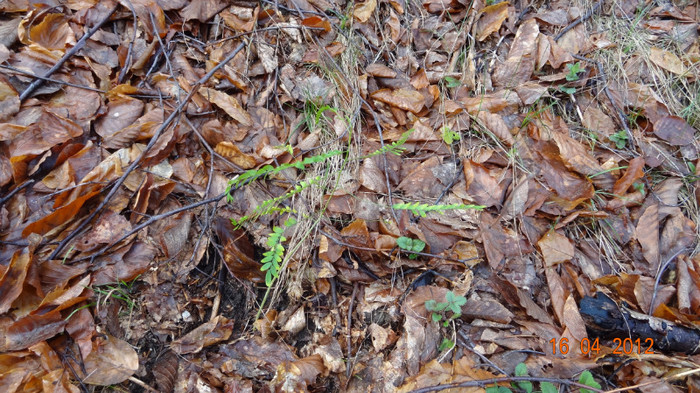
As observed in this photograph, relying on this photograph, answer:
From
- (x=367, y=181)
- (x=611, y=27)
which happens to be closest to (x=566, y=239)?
(x=367, y=181)

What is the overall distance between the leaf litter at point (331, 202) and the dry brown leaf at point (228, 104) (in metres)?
0.01

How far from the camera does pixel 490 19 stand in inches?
94.8

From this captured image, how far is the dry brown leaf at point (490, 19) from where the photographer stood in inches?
93.6

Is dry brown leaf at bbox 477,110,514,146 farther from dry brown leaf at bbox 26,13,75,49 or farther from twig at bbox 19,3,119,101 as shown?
dry brown leaf at bbox 26,13,75,49

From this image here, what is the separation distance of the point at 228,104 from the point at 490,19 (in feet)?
5.47

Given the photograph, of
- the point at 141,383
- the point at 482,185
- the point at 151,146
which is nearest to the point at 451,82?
the point at 482,185

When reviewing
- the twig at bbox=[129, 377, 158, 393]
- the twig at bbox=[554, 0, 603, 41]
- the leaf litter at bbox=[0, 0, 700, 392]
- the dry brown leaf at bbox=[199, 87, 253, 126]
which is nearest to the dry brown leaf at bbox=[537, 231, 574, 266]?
the leaf litter at bbox=[0, 0, 700, 392]

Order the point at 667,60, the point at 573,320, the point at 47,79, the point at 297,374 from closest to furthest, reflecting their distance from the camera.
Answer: the point at 297,374, the point at 573,320, the point at 47,79, the point at 667,60

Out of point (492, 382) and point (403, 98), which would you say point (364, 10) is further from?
point (492, 382)

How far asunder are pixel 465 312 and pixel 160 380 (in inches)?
52.3

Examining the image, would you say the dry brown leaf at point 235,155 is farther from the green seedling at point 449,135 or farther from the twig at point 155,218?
the green seedling at point 449,135

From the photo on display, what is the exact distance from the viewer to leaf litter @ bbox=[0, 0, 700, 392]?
164cm

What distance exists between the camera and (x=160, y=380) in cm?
162

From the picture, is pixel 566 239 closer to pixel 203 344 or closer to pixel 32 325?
pixel 203 344
